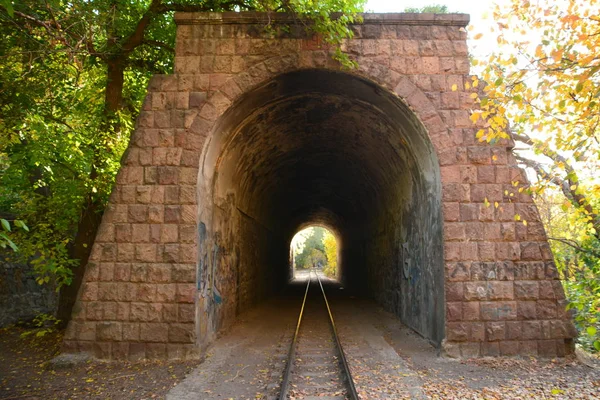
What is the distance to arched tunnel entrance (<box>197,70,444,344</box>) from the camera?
7473 millimetres

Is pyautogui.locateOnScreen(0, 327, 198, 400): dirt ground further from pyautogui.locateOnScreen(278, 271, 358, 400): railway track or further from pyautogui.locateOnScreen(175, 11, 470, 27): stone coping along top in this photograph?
pyautogui.locateOnScreen(175, 11, 470, 27): stone coping along top

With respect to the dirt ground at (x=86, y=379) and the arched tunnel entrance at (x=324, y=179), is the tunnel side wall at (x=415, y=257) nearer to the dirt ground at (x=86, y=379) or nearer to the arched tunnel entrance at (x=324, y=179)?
the arched tunnel entrance at (x=324, y=179)

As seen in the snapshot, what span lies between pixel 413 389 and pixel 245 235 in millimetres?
7019

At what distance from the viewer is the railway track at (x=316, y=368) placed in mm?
5250

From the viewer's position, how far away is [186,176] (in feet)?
22.9

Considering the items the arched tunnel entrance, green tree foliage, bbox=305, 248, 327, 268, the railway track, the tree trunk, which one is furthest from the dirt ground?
green tree foliage, bbox=305, 248, 327, 268

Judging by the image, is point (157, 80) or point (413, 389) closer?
point (413, 389)

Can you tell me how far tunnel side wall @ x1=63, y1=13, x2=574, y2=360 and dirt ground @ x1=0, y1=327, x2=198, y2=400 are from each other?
0.35 meters

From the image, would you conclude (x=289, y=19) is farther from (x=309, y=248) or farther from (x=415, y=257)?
(x=309, y=248)

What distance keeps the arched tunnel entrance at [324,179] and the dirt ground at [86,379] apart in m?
1.04

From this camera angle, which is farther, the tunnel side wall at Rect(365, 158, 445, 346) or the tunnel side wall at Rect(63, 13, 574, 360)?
the tunnel side wall at Rect(365, 158, 445, 346)

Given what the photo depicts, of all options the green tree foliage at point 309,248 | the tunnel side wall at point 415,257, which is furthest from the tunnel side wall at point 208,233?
the green tree foliage at point 309,248

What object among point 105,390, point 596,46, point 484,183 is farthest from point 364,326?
point 596,46

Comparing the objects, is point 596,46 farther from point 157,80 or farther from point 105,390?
point 105,390
